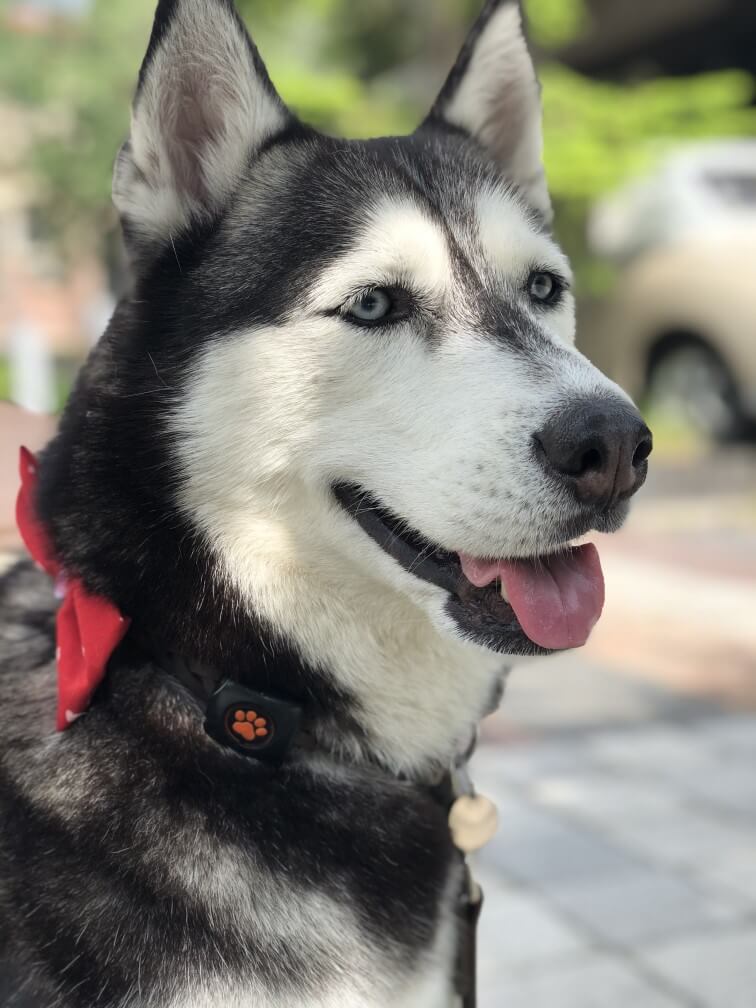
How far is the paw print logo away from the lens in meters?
1.69

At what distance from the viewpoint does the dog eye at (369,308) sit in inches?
70.7

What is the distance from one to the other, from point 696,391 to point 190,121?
898 centimetres

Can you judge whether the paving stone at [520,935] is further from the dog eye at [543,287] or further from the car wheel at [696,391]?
the car wheel at [696,391]

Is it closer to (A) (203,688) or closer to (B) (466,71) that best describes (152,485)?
(A) (203,688)

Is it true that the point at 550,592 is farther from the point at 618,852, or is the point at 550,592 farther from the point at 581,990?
the point at 618,852

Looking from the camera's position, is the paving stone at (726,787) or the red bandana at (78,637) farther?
the paving stone at (726,787)

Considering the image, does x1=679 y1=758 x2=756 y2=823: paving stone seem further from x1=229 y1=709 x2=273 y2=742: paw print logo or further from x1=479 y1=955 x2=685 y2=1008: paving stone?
x1=229 y1=709 x2=273 y2=742: paw print logo

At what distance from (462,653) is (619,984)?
1.48 meters

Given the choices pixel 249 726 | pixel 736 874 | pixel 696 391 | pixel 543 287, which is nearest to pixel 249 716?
pixel 249 726

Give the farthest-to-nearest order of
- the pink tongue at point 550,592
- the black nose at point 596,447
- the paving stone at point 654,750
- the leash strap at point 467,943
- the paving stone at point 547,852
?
the paving stone at point 654,750 < the paving stone at point 547,852 < the leash strap at point 467,943 < the pink tongue at point 550,592 < the black nose at point 596,447

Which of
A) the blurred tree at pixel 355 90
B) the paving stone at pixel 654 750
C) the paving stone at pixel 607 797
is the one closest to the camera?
the paving stone at pixel 607 797

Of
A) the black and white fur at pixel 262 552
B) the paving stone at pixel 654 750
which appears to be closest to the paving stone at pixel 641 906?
the paving stone at pixel 654 750

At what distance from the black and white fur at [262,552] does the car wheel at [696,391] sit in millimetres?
8591

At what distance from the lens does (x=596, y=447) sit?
5.30 feet
